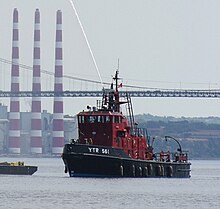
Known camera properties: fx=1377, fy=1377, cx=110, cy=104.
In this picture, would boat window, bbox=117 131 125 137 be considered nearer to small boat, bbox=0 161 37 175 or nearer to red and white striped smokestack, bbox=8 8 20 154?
small boat, bbox=0 161 37 175

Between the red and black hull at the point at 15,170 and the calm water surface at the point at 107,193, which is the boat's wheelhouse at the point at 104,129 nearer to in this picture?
the calm water surface at the point at 107,193

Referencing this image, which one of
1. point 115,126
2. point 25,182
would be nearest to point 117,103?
point 115,126

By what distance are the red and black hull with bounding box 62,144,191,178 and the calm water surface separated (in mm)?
1249

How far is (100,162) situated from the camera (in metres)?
89.2

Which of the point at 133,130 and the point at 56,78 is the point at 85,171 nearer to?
the point at 133,130

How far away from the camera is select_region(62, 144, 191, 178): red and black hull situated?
88750 mm

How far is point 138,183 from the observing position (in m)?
84.7

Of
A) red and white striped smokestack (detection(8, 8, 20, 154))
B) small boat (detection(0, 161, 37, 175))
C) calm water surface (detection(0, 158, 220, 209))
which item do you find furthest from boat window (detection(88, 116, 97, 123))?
red and white striped smokestack (detection(8, 8, 20, 154))

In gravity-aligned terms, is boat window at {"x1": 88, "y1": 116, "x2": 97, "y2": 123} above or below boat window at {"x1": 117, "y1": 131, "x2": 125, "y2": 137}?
above

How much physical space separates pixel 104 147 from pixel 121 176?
2.77 metres

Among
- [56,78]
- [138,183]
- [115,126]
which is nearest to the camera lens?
[138,183]

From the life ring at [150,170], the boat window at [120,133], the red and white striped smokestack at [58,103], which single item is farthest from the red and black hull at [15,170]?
the red and white striped smokestack at [58,103]

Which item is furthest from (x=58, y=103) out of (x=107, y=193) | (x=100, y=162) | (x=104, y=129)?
(x=107, y=193)

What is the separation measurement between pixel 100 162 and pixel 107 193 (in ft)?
44.9
